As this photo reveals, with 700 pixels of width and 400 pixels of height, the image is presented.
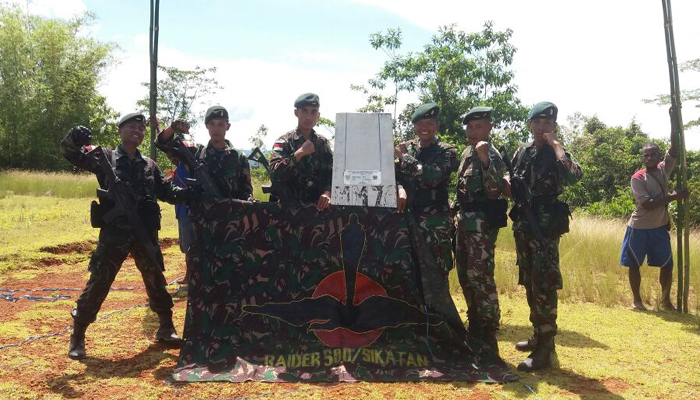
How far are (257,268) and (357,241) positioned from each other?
2.84 feet

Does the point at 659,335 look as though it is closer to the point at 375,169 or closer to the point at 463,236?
the point at 463,236

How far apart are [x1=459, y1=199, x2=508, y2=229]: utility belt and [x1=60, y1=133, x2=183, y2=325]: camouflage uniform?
2.51 meters

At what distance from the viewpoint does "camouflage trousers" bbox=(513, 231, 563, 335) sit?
4.29 meters

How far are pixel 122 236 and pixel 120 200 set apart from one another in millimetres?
309

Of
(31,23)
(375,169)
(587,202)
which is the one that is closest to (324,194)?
(375,169)

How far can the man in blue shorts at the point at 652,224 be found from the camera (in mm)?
6430

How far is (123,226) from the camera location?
4449 mm

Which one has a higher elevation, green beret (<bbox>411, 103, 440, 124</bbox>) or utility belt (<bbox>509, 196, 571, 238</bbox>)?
green beret (<bbox>411, 103, 440, 124</bbox>)

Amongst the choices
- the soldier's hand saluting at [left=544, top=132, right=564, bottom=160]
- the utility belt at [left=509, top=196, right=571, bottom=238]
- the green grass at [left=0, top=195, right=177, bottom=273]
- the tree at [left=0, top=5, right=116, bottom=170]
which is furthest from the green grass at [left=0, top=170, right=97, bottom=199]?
the soldier's hand saluting at [left=544, top=132, right=564, bottom=160]

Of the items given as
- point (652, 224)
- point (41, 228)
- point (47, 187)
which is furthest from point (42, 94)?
point (652, 224)

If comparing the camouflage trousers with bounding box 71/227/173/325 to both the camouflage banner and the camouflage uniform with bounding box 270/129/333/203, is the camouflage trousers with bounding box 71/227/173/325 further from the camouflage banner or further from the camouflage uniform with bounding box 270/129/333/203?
the camouflage uniform with bounding box 270/129/333/203

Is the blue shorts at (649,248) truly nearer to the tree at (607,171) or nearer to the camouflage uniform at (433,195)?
the camouflage uniform at (433,195)

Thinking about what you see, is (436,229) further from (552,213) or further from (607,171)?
(607,171)

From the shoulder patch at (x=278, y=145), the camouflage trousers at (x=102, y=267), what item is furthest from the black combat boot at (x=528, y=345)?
the camouflage trousers at (x=102, y=267)
